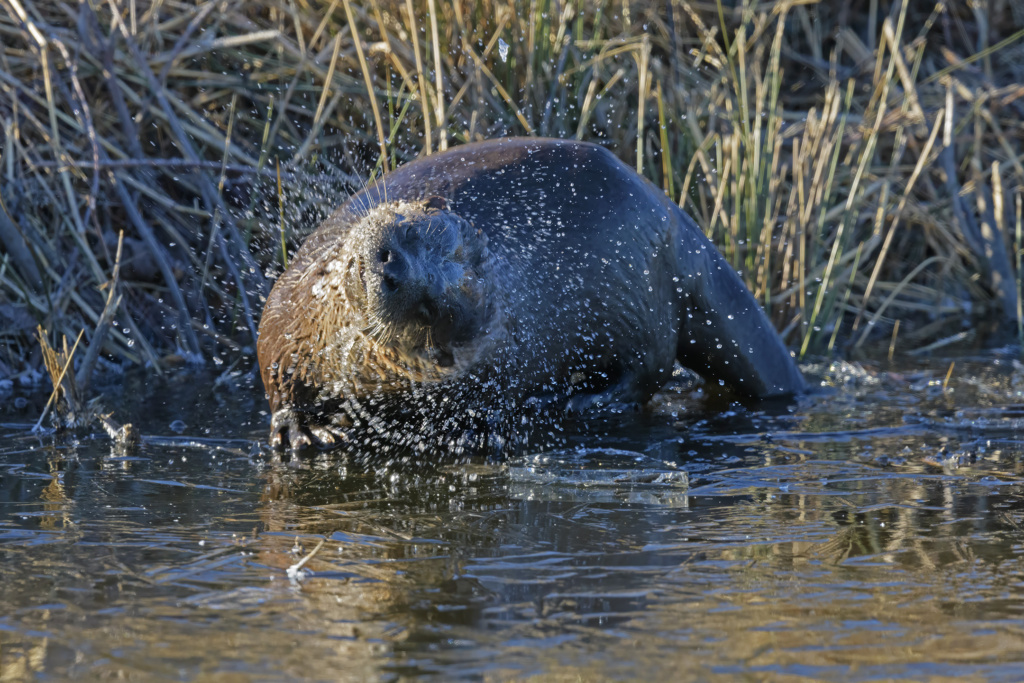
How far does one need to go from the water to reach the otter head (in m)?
0.29

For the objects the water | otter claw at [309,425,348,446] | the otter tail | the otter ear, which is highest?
the otter ear

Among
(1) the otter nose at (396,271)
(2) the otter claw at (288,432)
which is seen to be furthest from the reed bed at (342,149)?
(1) the otter nose at (396,271)

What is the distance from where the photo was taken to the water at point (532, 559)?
1547 mm

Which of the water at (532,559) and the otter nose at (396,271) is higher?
the otter nose at (396,271)

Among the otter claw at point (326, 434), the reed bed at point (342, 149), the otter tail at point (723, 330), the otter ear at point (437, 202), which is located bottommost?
the otter claw at point (326, 434)

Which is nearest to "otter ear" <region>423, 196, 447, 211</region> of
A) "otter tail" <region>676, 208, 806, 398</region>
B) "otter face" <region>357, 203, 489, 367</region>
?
"otter face" <region>357, 203, 489, 367</region>

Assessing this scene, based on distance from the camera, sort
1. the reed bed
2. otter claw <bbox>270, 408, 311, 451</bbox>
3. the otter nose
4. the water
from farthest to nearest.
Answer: the reed bed, otter claw <bbox>270, 408, 311, 451</bbox>, the otter nose, the water

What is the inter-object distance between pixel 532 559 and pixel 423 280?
0.64m

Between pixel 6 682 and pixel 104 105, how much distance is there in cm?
361

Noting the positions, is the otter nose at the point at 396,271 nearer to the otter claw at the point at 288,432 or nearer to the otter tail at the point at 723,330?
the otter claw at the point at 288,432

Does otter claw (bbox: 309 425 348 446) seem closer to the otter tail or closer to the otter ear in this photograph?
the otter ear

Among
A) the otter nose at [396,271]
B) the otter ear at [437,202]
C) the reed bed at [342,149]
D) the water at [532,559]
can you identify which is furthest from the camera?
the reed bed at [342,149]

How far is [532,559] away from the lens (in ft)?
6.48

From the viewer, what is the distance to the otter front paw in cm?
296
